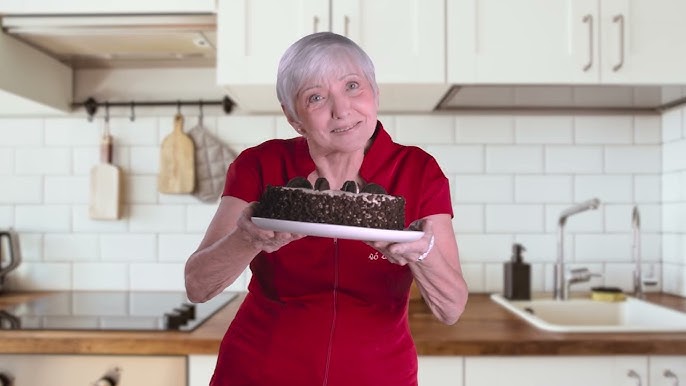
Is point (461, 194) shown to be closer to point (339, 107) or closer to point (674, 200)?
point (674, 200)

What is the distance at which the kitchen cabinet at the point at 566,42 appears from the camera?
1401 mm

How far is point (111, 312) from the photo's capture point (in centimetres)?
144

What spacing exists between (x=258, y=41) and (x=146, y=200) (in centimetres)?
59

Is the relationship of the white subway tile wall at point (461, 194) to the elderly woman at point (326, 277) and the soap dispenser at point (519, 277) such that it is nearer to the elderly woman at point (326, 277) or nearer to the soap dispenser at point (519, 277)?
the soap dispenser at point (519, 277)

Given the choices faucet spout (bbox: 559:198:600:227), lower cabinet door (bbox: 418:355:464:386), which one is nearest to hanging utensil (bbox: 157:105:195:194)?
lower cabinet door (bbox: 418:355:464:386)

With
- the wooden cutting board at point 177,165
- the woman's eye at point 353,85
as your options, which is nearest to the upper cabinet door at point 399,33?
the wooden cutting board at point 177,165

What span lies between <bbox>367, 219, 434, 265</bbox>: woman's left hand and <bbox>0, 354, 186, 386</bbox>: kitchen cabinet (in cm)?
81

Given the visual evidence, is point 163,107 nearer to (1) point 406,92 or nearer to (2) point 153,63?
(2) point 153,63

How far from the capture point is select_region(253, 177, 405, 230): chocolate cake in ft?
1.58

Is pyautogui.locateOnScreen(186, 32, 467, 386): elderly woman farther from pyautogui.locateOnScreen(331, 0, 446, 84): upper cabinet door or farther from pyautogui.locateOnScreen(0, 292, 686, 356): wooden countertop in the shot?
pyautogui.locateOnScreen(331, 0, 446, 84): upper cabinet door

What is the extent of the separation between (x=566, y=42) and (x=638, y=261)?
0.62 meters

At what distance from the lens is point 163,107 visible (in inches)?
68.3

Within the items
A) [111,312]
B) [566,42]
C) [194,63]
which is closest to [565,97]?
[566,42]

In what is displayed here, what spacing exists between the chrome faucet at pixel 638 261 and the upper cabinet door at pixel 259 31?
91cm
